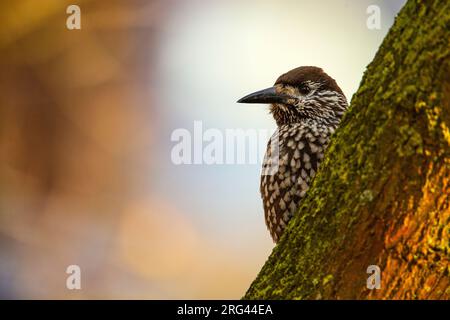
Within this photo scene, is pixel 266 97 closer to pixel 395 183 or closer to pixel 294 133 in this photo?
pixel 294 133

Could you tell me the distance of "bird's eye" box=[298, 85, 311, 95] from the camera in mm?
4918

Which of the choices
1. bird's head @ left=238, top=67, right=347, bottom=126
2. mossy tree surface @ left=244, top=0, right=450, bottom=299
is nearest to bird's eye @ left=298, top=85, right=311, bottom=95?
bird's head @ left=238, top=67, right=347, bottom=126

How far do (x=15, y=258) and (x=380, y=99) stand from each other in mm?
4412

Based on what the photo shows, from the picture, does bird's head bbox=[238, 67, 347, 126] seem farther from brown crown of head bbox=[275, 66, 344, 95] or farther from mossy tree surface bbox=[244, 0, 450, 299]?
mossy tree surface bbox=[244, 0, 450, 299]

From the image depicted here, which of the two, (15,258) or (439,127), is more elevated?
(439,127)

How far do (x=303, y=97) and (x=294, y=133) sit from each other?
40cm

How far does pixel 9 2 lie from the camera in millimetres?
6387

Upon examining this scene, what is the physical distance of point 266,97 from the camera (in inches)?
190

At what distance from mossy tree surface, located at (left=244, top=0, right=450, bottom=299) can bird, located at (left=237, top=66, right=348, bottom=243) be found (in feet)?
5.44

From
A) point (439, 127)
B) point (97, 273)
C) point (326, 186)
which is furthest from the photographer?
point (97, 273)

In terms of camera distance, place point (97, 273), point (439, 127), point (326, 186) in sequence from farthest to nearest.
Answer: point (97, 273)
point (326, 186)
point (439, 127)

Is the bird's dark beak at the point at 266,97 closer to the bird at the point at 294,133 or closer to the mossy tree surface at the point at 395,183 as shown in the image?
the bird at the point at 294,133

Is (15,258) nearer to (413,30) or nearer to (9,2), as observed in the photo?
(9,2)
